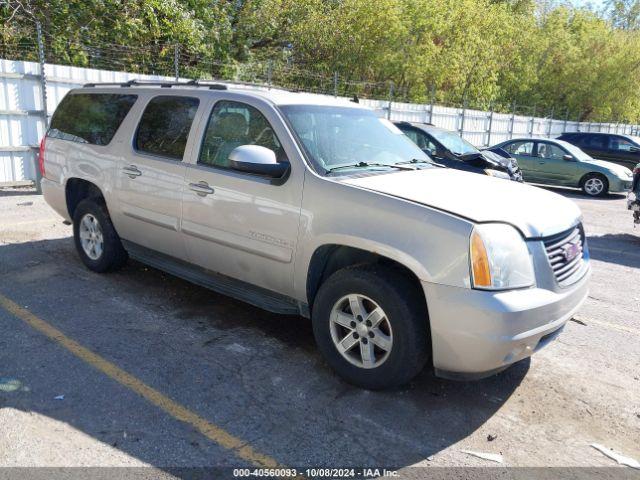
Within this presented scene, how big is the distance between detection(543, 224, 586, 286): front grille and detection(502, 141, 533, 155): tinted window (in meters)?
12.0

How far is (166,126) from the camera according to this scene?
4.91m

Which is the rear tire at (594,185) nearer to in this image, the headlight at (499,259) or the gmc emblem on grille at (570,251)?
the gmc emblem on grille at (570,251)

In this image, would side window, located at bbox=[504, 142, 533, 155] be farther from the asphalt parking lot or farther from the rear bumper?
the rear bumper

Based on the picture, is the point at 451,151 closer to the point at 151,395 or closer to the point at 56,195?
the point at 56,195

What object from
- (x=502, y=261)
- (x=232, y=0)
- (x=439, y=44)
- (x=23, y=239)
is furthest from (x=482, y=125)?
(x=502, y=261)

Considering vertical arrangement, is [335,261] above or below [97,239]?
above

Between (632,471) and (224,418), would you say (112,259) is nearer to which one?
(224,418)

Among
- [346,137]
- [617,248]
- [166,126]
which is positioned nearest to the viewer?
[346,137]

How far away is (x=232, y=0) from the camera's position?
21.2 m

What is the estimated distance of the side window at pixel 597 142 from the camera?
17828 mm

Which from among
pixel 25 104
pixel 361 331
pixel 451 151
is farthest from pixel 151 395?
pixel 25 104

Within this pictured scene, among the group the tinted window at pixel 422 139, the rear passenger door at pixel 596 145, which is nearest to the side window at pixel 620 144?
the rear passenger door at pixel 596 145

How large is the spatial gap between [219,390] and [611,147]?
17.8m

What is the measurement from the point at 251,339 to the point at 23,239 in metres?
4.20
